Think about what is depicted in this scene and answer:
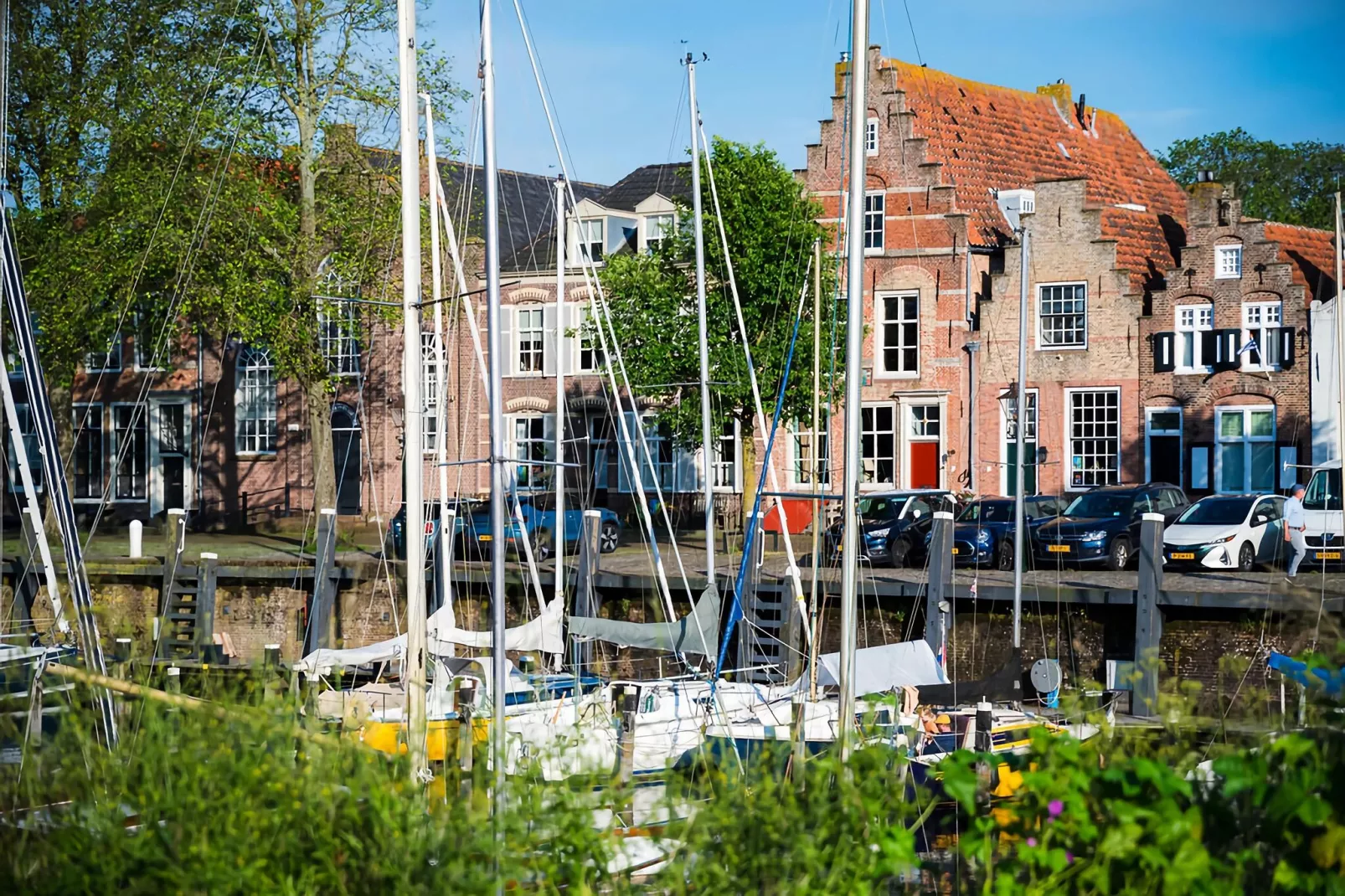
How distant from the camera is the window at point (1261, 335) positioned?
33.9 m

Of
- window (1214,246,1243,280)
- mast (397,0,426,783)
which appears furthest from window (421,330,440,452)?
window (1214,246,1243,280)

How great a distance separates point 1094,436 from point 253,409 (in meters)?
23.3

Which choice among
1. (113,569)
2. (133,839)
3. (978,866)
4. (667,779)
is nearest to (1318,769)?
(978,866)

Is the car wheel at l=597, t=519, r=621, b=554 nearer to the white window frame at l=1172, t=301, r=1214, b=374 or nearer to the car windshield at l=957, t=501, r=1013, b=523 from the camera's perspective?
the car windshield at l=957, t=501, r=1013, b=523

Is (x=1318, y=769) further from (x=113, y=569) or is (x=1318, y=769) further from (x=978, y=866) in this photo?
(x=113, y=569)

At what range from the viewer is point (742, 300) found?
31125 millimetres

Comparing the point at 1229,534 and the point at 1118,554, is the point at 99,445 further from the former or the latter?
the point at 1229,534

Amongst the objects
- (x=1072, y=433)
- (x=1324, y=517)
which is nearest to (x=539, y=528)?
(x=1324, y=517)

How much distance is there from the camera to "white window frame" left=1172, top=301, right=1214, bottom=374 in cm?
3462

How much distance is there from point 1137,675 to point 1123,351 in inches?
1227

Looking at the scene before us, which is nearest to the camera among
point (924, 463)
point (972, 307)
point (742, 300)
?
point (742, 300)

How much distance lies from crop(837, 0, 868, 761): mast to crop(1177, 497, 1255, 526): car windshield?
1415 cm

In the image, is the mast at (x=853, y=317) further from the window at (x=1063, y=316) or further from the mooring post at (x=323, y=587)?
the window at (x=1063, y=316)

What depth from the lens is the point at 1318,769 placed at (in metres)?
4.49
